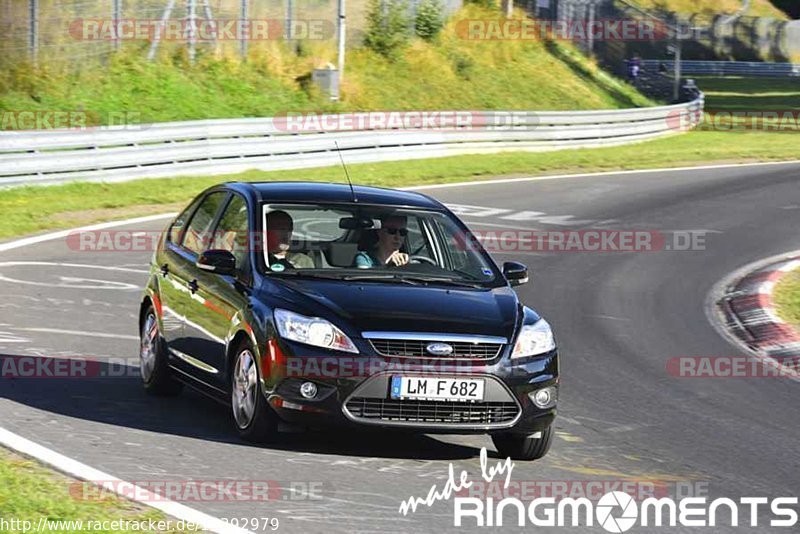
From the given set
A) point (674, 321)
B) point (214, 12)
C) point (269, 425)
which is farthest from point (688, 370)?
point (214, 12)

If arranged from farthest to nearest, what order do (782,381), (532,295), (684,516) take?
(532,295) < (782,381) < (684,516)

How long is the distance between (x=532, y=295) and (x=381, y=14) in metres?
33.2

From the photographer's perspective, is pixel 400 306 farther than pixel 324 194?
No

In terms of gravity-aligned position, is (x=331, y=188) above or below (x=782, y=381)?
above

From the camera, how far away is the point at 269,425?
8.54 metres

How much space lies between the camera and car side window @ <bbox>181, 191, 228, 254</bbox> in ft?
33.4

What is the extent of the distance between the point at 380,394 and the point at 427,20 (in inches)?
1723

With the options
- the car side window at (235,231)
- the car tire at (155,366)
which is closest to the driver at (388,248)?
the car side window at (235,231)

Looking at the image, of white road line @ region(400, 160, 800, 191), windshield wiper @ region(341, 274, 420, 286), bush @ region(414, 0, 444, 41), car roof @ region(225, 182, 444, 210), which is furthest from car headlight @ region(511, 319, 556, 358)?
bush @ region(414, 0, 444, 41)

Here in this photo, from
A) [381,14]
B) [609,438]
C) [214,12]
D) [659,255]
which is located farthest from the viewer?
[381,14]

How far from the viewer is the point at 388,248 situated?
31.4ft

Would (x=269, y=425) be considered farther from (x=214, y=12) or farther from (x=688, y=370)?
(x=214, y=12)

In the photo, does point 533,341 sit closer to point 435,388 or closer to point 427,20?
point 435,388

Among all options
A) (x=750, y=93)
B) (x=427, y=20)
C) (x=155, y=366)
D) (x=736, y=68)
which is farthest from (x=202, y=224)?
(x=736, y=68)
